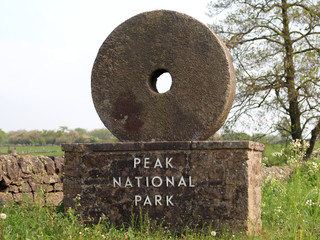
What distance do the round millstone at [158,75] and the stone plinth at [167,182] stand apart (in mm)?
460

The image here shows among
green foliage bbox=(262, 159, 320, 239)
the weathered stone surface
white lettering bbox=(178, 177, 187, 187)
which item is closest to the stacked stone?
the weathered stone surface

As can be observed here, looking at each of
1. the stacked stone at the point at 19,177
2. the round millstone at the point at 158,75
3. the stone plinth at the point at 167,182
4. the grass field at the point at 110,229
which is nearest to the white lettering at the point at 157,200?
the stone plinth at the point at 167,182

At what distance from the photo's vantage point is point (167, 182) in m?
4.41

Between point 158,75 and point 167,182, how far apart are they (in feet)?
4.53

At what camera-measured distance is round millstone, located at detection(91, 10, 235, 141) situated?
4707 millimetres

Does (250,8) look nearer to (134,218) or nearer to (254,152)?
(254,152)

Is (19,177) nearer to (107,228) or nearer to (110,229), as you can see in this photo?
(107,228)

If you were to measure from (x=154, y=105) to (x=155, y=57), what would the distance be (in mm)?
559

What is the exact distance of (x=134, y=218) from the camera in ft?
14.6

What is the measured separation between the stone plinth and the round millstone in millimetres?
460

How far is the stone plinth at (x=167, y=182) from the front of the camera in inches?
169

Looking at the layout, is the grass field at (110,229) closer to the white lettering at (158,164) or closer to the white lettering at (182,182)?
the white lettering at (182,182)

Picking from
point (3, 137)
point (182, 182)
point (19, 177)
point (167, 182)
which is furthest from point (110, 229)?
point (3, 137)

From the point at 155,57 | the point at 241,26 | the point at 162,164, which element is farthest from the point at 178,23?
the point at 241,26
